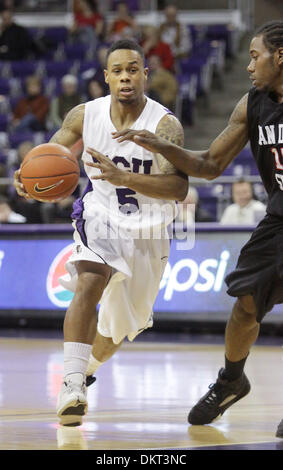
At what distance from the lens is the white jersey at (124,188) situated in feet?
18.3

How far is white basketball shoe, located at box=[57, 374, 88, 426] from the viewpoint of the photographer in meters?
4.95

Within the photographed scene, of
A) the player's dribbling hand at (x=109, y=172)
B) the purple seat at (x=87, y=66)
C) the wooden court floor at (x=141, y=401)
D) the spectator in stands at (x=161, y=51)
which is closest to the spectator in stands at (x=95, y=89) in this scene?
the spectator in stands at (x=161, y=51)

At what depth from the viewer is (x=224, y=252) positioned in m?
9.89

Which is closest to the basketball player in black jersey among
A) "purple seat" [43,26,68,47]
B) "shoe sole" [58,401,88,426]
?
"shoe sole" [58,401,88,426]

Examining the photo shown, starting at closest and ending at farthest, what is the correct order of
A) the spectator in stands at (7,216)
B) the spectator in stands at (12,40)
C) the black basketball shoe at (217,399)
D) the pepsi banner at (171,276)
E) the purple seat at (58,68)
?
the black basketball shoe at (217,399) → the pepsi banner at (171,276) → the spectator in stands at (7,216) → the purple seat at (58,68) → the spectator in stands at (12,40)

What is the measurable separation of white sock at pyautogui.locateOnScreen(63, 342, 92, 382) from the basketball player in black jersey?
0.65m

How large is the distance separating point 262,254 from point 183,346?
15.1ft

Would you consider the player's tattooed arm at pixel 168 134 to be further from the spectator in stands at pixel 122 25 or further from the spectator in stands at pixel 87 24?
the spectator in stands at pixel 87 24

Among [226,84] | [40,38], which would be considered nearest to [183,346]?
[226,84]

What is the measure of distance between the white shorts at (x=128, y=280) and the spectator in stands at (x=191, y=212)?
4859mm

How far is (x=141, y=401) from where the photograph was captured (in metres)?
5.90

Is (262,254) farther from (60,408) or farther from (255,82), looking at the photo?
(60,408)
